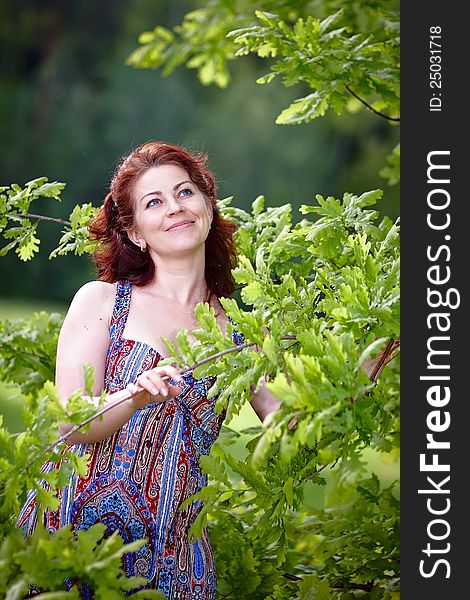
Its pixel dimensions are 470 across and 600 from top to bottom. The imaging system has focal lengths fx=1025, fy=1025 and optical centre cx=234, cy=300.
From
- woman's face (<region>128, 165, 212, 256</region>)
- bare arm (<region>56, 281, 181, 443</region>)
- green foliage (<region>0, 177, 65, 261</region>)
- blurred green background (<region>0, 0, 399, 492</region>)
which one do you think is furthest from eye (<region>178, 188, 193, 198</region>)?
blurred green background (<region>0, 0, 399, 492</region>)

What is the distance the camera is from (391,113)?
3.04 meters

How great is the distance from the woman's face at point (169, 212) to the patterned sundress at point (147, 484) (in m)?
0.22

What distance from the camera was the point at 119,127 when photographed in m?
14.9

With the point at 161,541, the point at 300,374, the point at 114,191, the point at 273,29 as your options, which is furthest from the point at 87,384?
the point at 273,29

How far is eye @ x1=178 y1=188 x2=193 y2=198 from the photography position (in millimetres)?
2266

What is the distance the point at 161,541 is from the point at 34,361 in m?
0.92

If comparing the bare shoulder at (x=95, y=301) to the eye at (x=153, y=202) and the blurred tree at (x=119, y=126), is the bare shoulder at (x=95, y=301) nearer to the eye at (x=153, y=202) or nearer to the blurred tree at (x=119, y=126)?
the eye at (x=153, y=202)

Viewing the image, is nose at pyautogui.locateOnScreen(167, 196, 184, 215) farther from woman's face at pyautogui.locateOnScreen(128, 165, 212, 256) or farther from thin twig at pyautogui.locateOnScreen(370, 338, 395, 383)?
thin twig at pyautogui.locateOnScreen(370, 338, 395, 383)

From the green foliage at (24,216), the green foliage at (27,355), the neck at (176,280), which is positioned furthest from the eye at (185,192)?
the green foliage at (27,355)

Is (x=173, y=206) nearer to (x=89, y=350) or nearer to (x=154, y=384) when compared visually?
(x=89, y=350)

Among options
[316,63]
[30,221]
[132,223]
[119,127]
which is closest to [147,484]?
[132,223]

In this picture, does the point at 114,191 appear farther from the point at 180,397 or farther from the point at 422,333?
the point at 422,333

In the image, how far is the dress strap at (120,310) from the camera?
217cm

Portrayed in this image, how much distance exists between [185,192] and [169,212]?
90 mm
